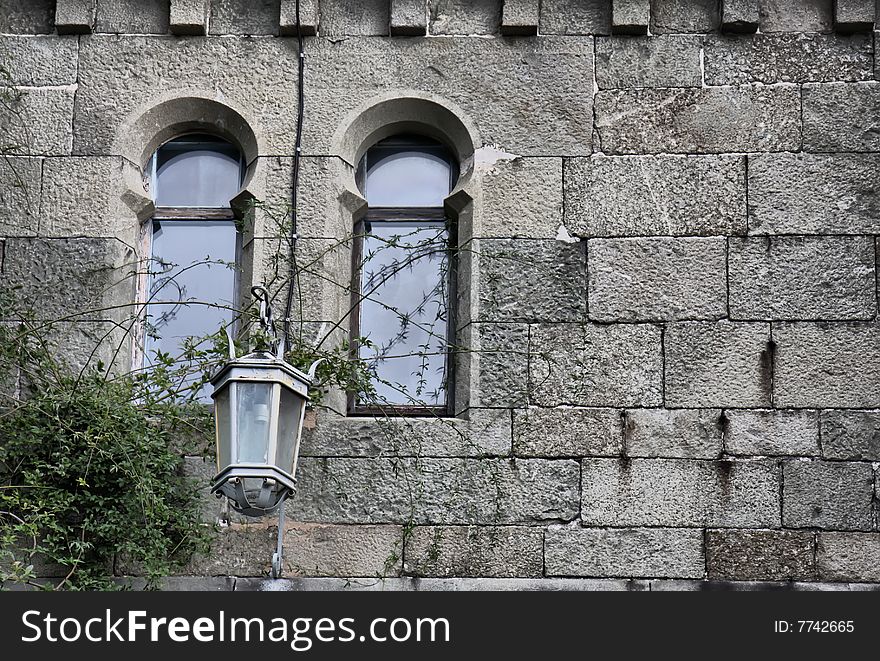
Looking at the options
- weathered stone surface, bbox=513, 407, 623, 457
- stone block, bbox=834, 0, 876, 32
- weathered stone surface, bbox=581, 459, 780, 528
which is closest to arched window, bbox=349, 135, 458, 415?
weathered stone surface, bbox=513, 407, 623, 457

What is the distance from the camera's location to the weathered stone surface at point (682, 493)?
672cm

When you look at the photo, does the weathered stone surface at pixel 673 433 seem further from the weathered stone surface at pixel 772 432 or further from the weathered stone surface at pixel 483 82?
the weathered stone surface at pixel 483 82

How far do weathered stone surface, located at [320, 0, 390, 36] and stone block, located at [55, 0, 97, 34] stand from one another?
105 cm

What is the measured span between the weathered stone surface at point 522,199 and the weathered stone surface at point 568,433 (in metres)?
0.80

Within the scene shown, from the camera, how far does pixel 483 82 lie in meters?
7.36

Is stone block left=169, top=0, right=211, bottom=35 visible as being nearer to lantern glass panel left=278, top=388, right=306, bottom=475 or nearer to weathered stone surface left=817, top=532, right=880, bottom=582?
lantern glass panel left=278, top=388, right=306, bottom=475

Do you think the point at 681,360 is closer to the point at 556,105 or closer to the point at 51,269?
the point at 556,105

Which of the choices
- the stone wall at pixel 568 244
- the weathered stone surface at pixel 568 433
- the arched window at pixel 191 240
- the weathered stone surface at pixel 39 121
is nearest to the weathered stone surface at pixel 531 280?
the stone wall at pixel 568 244

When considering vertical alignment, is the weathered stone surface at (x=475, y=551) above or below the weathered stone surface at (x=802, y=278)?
below

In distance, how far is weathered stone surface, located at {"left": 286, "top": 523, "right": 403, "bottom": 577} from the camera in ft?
22.0

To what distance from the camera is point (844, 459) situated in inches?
267

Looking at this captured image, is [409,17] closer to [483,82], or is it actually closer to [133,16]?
[483,82]

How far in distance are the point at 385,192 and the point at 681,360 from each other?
1.56 metres
